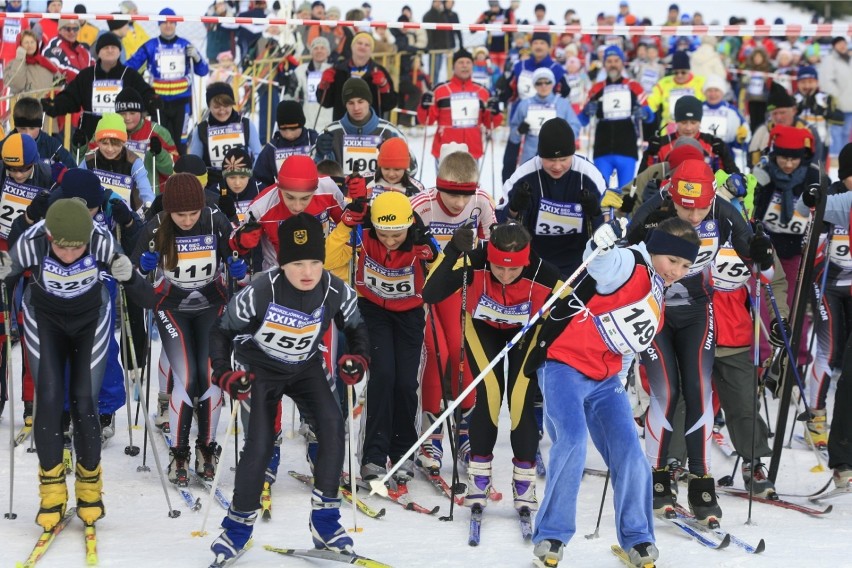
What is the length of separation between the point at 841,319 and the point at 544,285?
97.2 inches

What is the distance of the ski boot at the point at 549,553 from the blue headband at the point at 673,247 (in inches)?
56.0

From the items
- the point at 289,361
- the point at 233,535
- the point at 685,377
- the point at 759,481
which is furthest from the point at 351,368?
the point at 759,481

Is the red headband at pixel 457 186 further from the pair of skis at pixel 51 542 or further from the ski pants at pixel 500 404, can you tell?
the pair of skis at pixel 51 542

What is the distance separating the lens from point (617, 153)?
13047 mm

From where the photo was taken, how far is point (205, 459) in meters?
7.24

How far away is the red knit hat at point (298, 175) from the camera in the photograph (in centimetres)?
726

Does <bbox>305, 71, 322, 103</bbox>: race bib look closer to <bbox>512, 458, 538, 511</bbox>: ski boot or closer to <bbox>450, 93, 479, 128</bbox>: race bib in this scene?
<bbox>450, 93, 479, 128</bbox>: race bib

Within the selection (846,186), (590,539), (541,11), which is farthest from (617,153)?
(541,11)

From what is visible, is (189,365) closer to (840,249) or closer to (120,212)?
(120,212)

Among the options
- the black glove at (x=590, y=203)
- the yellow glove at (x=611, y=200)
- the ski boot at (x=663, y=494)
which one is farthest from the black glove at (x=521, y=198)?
the ski boot at (x=663, y=494)

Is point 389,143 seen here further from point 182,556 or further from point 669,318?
A: point 182,556

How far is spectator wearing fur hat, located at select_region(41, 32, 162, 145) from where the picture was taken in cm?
1084

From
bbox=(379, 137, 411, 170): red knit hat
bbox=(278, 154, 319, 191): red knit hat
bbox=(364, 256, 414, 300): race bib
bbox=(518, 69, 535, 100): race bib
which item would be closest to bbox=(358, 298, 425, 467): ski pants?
bbox=(364, 256, 414, 300): race bib

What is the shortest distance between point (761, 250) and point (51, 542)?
153 inches
